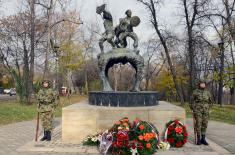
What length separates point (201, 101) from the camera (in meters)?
8.35

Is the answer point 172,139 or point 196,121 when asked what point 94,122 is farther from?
point 196,121

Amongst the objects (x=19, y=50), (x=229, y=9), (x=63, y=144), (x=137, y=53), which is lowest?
(x=63, y=144)

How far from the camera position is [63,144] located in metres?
8.16

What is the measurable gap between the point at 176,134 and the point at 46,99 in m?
3.57

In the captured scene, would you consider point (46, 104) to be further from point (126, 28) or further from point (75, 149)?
point (126, 28)

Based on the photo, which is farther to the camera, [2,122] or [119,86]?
[119,86]

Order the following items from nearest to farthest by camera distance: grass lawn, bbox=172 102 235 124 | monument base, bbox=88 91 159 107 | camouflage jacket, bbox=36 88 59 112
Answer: camouflage jacket, bbox=36 88 59 112 → monument base, bbox=88 91 159 107 → grass lawn, bbox=172 102 235 124

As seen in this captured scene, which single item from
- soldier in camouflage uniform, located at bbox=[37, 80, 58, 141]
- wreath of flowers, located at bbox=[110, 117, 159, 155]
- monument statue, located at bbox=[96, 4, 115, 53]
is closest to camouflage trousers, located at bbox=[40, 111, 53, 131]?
soldier in camouflage uniform, located at bbox=[37, 80, 58, 141]

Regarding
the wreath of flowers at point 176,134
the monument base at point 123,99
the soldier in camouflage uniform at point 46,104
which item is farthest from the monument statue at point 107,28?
the wreath of flowers at point 176,134

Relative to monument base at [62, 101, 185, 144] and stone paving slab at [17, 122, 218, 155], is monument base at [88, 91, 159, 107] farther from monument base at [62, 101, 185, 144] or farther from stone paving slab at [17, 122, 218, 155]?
stone paving slab at [17, 122, 218, 155]

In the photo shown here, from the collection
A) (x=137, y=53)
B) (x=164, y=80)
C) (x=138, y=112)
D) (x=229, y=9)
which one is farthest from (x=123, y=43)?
(x=164, y=80)

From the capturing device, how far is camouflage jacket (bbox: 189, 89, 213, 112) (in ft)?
27.3

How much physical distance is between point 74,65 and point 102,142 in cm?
2277

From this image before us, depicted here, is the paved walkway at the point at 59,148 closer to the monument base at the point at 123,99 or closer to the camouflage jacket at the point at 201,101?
the camouflage jacket at the point at 201,101
